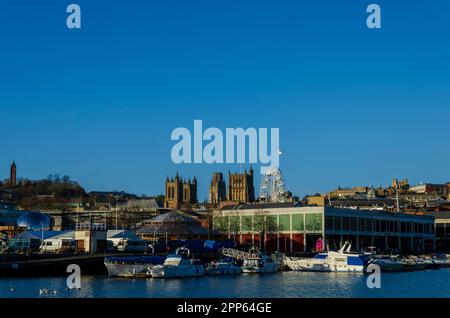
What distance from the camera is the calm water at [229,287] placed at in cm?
3491

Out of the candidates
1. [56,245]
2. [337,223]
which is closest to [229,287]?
[56,245]

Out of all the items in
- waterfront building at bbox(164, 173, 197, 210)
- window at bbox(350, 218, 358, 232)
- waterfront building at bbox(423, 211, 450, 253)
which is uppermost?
waterfront building at bbox(164, 173, 197, 210)

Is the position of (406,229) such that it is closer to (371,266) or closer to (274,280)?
(371,266)

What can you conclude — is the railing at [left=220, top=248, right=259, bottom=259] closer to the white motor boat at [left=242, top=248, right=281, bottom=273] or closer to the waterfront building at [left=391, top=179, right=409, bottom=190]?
the white motor boat at [left=242, top=248, right=281, bottom=273]

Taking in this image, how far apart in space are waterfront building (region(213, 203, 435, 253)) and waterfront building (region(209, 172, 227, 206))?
83137 mm

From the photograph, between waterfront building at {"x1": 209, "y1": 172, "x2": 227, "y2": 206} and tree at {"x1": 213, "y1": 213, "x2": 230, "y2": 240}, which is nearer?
tree at {"x1": 213, "y1": 213, "x2": 230, "y2": 240}

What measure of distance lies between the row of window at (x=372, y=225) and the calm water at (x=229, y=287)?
36.9m

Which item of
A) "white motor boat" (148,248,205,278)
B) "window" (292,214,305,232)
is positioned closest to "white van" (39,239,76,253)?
"white motor boat" (148,248,205,278)

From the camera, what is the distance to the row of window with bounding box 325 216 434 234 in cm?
8557

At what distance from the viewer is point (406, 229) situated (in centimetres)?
10056

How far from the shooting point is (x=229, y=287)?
39.7 meters

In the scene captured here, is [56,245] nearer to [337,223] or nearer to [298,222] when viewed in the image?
[298,222]
